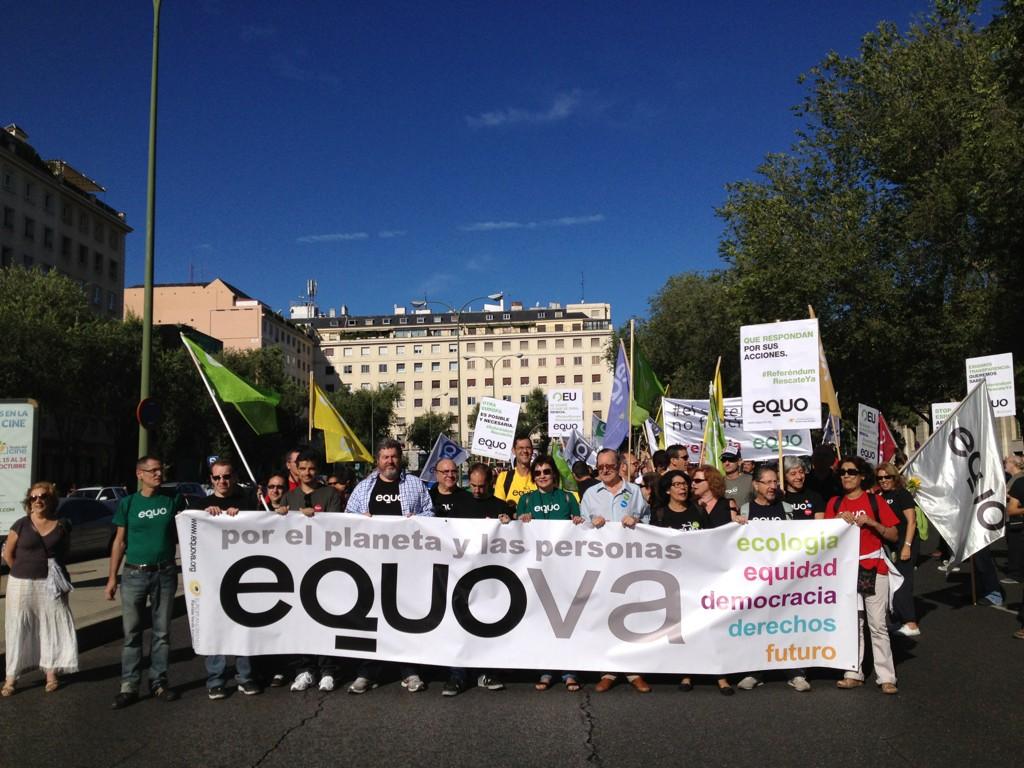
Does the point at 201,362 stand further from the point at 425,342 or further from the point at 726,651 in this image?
the point at 425,342

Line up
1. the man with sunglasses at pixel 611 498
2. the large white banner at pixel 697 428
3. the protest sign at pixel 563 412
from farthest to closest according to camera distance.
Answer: the protest sign at pixel 563 412 → the large white banner at pixel 697 428 → the man with sunglasses at pixel 611 498

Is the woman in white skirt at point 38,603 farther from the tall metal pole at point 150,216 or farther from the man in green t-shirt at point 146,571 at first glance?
the tall metal pole at point 150,216

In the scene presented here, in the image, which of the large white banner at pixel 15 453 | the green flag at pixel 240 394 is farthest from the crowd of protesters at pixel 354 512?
the large white banner at pixel 15 453

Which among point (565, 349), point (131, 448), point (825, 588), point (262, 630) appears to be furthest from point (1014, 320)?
point (565, 349)

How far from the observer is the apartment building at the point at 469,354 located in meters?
131

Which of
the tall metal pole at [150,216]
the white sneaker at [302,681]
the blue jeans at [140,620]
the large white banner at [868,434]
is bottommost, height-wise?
the white sneaker at [302,681]

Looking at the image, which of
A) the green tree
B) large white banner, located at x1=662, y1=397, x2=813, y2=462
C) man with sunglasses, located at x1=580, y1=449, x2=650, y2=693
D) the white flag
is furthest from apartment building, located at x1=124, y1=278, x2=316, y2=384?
man with sunglasses, located at x1=580, y1=449, x2=650, y2=693

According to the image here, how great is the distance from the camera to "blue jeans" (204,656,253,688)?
267 inches

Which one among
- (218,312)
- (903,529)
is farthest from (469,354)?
(903,529)

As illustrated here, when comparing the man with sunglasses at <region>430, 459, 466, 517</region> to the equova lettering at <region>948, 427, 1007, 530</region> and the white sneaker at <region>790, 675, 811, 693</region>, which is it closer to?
the white sneaker at <region>790, 675, 811, 693</region>

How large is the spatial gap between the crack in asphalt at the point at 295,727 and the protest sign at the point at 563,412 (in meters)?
19.2

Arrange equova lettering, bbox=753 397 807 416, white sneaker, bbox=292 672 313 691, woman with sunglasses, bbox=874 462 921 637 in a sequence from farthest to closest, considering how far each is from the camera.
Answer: equova lettering, bbox=753 397 807 416
woman with sunglasses, bbox=874 462 921 637
white sneaker, bbox=292 672 313 691

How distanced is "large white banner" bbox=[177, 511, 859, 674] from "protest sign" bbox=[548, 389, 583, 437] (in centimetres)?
1861

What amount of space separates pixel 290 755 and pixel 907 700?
4.04m
